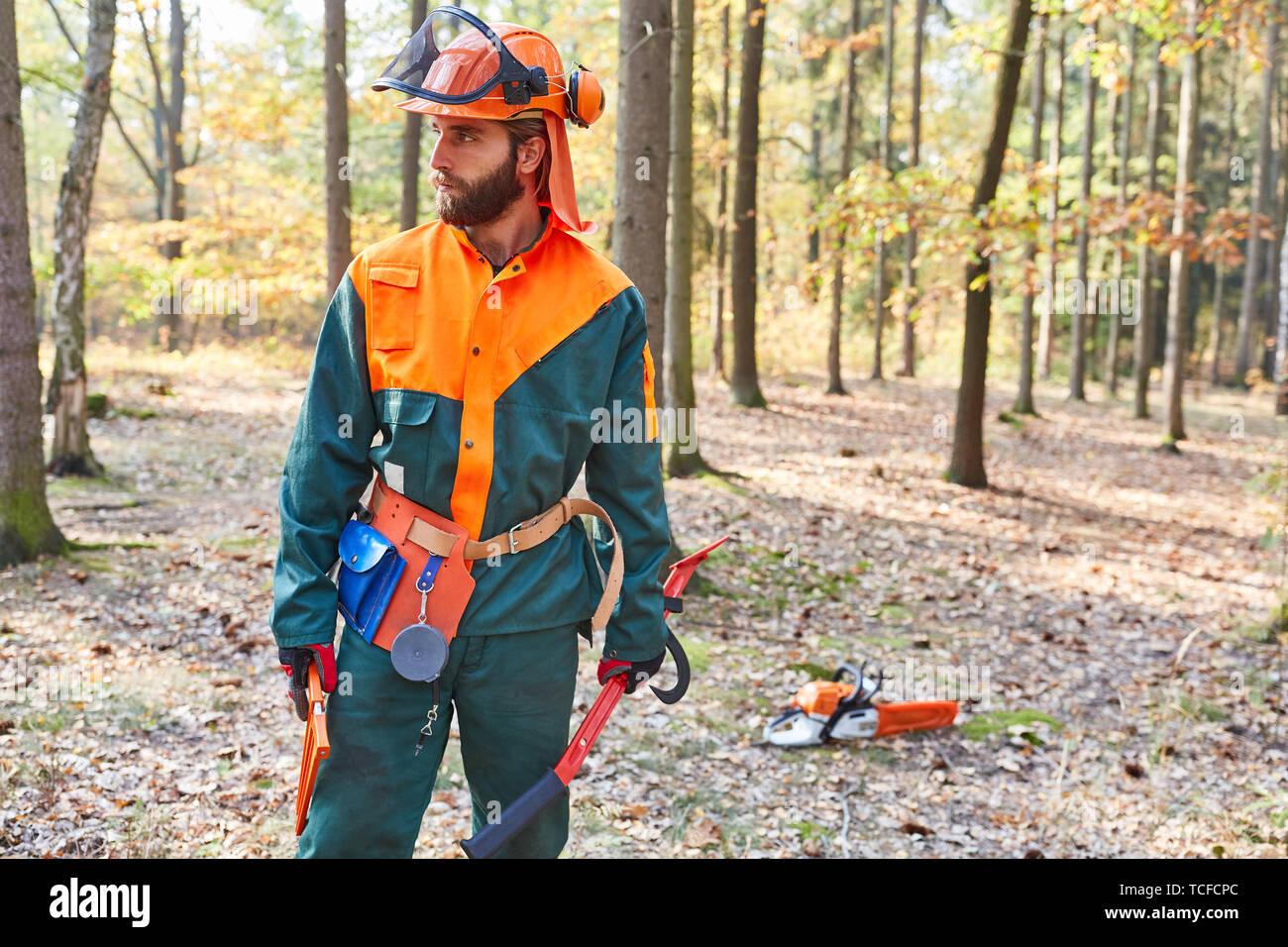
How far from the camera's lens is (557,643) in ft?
8.80

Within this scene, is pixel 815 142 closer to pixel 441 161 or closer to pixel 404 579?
pixel 441 161

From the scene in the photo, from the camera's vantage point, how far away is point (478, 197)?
8.48 ft

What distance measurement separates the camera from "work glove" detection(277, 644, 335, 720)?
2.41 meters

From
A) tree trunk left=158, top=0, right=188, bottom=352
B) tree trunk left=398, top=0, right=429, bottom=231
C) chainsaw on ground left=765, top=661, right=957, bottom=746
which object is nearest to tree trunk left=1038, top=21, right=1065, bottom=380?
chainsaw on ground left=765, top=661, right=957, bottom=746

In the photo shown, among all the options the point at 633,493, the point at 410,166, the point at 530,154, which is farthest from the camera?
the point at 410,166

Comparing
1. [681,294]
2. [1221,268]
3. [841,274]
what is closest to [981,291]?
[681,294]

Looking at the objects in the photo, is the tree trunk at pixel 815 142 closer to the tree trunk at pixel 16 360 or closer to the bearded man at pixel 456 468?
the tree trunk at pixel 16 360

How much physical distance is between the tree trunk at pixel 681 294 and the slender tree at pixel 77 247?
17.4 ft

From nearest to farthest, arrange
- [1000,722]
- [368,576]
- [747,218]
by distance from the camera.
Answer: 1. [368,576]
2. [1000,722]
3. [747,218]

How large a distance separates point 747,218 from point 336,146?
611 centimetres

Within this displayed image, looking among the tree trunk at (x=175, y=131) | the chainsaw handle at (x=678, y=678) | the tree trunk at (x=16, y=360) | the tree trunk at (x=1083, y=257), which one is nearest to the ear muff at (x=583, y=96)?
the chainsaw handle at (x=678, y=678)

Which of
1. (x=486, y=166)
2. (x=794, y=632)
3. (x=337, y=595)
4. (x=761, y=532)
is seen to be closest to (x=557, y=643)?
(x=337, y=595)

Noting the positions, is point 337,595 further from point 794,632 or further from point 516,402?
point 794,632
